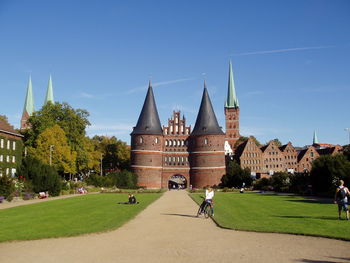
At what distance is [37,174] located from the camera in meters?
38.8

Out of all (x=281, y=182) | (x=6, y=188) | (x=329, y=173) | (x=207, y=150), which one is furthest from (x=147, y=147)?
(x=6, y=188)

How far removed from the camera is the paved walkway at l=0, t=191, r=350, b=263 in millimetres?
10539

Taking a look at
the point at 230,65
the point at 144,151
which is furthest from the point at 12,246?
the point at 230,65

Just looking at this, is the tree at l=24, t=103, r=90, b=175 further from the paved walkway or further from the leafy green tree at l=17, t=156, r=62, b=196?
the paved walkway

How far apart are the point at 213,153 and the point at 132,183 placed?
16.2 meters

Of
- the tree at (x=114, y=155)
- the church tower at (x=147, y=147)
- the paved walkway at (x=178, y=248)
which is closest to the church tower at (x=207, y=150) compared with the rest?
the church tower at (x=147, y=147)

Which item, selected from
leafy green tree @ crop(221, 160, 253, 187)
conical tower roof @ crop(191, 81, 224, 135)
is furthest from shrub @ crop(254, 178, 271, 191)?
conical tower roof @ crop(191, 81, 224, 135)

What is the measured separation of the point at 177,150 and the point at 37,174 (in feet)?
137

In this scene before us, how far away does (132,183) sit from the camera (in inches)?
2648

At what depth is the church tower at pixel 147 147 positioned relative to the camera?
7369 centimetres

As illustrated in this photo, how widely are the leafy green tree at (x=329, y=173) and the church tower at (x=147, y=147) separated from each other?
37897mm

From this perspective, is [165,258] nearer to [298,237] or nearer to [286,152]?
[298,237]

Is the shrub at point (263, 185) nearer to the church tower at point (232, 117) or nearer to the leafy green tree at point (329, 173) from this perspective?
the leafy green tree at point (329, 173)

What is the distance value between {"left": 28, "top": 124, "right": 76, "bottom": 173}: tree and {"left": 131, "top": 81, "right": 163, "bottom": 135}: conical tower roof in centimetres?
1894
